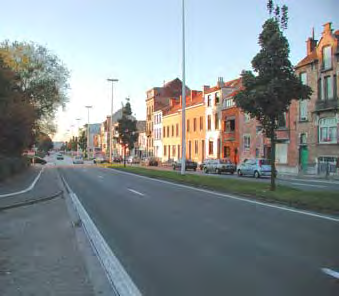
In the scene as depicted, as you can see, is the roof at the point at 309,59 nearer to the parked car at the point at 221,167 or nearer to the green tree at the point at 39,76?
the parked car at the point at 221,167

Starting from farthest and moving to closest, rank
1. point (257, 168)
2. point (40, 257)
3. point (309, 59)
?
point (309, 59) < point (257, 168) < point (40, 257)

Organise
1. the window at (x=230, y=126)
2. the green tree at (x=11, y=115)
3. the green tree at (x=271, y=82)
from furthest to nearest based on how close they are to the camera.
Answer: the window at (x=230, y=126) < the green tree at (x=11, y=115) < the green tree at (x=271, y=82)

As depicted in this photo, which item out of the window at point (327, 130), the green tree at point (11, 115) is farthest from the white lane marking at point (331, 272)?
the window at point (327, 130)

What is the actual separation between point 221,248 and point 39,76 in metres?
43.0

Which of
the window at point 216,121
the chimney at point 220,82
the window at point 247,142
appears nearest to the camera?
the window at point 247,142

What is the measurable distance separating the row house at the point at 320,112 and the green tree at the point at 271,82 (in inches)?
745

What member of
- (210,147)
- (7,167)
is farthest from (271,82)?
(210,147)

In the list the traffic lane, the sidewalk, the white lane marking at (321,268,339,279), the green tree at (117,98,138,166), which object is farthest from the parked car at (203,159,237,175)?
the white lane marking at (321,268,339,279)

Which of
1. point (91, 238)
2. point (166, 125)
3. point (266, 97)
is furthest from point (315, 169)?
point (166, 125)

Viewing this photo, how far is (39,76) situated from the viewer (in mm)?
46531

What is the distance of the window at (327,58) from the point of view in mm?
36312

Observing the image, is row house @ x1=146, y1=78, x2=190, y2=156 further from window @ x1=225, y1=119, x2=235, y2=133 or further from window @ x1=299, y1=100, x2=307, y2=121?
window @ x1=299, y1=100, x2=307, y2=121

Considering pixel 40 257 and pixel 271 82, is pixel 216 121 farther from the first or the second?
pixel 40 257

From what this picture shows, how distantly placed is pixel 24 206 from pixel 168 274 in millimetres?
9867
